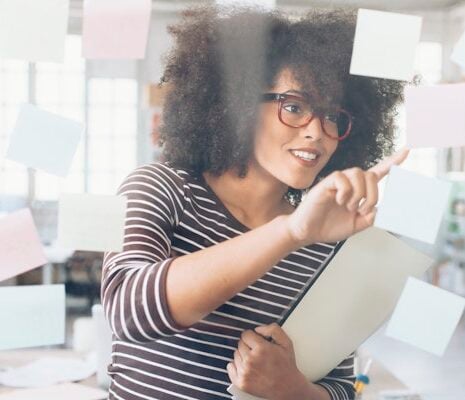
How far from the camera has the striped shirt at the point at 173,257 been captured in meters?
0.75

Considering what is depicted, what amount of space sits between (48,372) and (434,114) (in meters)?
0.66

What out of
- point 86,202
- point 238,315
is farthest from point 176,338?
point 86,202

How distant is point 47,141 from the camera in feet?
2.66

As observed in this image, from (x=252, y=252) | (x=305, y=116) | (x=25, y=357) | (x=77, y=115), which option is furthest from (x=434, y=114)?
(x=25, y=357)

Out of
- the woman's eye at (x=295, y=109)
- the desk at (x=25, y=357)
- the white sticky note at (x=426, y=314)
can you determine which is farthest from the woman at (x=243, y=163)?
the desk at (x=25, y=357)

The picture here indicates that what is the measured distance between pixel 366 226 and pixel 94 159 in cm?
30

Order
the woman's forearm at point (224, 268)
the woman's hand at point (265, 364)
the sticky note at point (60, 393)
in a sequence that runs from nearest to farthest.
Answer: the woman's forearm at point (224, 268)
the woman's hand at point (265, 364)
the sticky note at point (60, 393)

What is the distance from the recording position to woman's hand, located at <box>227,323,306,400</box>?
767mm

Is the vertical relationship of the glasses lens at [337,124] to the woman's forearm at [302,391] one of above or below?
above

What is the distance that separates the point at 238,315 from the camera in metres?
0.77

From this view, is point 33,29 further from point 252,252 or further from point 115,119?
point 252,252

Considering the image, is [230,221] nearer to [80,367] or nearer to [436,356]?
[436,356]

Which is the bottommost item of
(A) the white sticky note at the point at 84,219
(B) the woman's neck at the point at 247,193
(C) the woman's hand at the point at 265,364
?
(C) the woman's hand at the point at 265,364

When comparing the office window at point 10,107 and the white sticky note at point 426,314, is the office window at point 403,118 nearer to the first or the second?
the white sticky note at point 426,314
